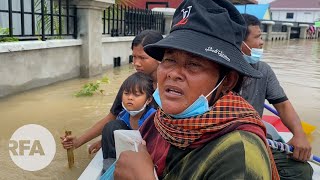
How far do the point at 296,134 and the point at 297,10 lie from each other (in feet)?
197

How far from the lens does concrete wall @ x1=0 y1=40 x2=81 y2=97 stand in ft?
17.9

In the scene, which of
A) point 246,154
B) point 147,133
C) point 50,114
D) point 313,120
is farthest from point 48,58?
point 246,154

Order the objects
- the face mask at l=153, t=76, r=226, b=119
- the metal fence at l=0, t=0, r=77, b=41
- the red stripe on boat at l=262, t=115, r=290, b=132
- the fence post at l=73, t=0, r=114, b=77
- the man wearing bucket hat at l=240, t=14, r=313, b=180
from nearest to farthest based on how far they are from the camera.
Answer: the face mask at l=153, t=76, r=226, b=119 → the man wearing bucket hat at l=240, t=14, r=313, b=180 → the red stripe on boat at l=262, t=115, r=290, b=132 → the metal fence at l=0, t=0, r=77, b=41 → the fence post at l=73, t=0, r=114, b=77

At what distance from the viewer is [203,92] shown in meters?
1.18

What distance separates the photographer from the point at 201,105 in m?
1.15

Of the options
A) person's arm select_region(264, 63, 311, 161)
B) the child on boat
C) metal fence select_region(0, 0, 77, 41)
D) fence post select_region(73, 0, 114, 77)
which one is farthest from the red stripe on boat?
fence post select_region(73, 0, 114, 77)

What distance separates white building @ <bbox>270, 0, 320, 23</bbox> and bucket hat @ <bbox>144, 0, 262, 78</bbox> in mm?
59062

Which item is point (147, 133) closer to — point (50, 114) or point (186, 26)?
→ point (186, 26)

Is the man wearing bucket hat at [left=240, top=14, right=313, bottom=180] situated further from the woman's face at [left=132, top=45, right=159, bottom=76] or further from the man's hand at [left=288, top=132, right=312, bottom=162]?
the woman's face at [left=132, top=45, right=159, bottom=76]

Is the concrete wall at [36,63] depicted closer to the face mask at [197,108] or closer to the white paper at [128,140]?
the white paper at [128,140]

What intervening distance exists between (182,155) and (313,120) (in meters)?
4.92

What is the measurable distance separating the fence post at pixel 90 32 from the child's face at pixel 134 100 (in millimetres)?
5276

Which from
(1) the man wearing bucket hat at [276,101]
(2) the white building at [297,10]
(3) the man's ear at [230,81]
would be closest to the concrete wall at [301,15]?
(2) the white building at [297,10]

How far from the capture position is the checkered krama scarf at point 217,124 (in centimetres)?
105
